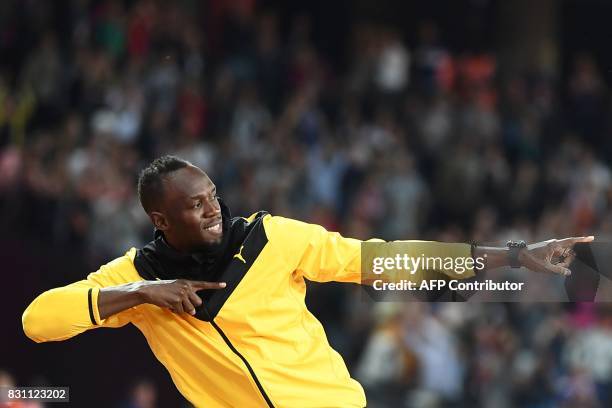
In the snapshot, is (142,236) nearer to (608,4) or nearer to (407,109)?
(407,109)

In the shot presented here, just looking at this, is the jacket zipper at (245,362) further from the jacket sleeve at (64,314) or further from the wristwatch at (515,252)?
the wristwatch at (515,252)

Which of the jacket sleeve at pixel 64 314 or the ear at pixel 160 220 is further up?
the ear at pixel 160 220

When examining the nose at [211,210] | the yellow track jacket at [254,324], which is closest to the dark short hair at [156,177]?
the nose at [211,210]

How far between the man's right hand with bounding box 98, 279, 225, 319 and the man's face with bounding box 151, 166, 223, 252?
0.60ft

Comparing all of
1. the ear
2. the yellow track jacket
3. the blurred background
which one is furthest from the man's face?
the blurred background

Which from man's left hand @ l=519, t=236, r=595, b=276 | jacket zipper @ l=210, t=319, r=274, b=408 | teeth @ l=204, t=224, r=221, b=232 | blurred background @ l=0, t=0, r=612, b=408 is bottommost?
jacket zipper @ l=210, t=319, r=274, b=408

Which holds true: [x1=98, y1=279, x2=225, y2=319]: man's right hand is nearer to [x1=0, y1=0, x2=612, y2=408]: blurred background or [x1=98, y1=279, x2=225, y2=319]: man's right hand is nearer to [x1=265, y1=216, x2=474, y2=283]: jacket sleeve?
[x1=265, y1=216, x2=474, y2=283]: jacket sleeve

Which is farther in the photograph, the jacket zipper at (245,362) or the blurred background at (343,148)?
the blurred background at (343,148)

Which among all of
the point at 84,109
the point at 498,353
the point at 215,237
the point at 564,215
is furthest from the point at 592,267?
the point at 84,109

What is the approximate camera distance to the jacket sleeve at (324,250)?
14.7 feet

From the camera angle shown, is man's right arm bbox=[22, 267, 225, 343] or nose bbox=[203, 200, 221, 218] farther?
nose bbox=[203, 200, 221, 218]

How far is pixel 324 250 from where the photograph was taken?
14.7 feet

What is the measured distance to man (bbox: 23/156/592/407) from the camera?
4.39 m

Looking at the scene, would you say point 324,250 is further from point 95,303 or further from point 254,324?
point 95,303
